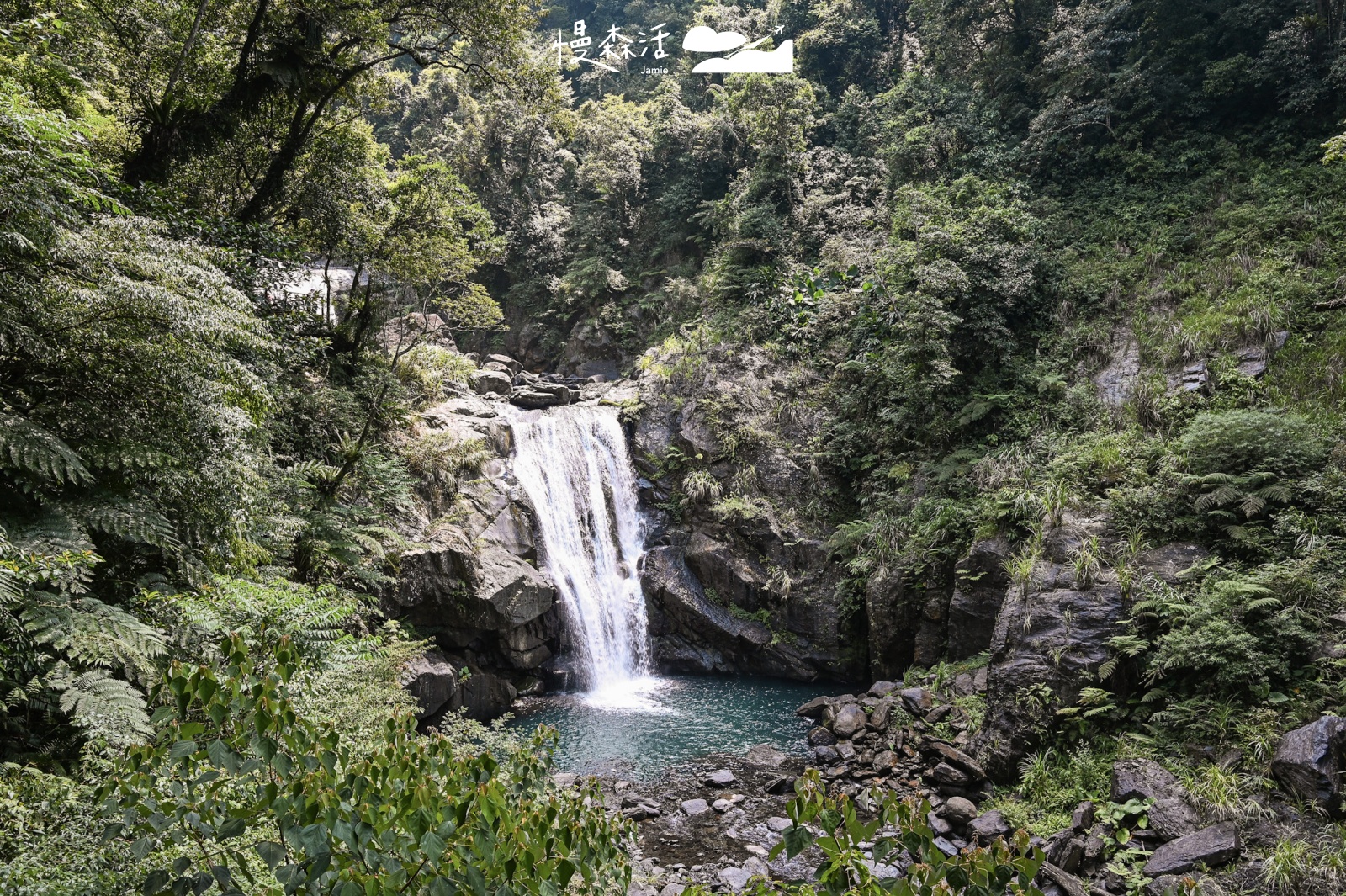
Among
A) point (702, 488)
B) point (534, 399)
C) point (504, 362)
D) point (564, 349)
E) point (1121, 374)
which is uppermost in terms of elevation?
point (564, 349)

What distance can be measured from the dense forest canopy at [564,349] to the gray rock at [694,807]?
2396mm

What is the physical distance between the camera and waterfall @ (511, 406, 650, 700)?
15117mm

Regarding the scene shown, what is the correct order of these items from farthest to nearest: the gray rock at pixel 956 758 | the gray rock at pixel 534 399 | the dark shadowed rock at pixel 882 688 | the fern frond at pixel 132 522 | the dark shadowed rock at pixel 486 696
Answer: the gray rock at pixel 534 399 < the dark shadowed rock at pixel 486 696 < the dark shadowed rock at pixel 882 688 < the gray rock at pixel 956 758 < the fern frond at pixel 132 522

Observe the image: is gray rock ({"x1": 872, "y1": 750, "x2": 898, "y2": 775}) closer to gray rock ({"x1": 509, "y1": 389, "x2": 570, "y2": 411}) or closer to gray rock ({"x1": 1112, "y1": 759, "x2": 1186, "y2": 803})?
gray rock ({"x1": 1112, "y1": 759, "x2": 1186, "y2": 803})

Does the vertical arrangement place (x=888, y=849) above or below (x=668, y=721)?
above

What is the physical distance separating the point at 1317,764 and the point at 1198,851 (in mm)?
1375

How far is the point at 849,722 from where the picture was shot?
1105cm

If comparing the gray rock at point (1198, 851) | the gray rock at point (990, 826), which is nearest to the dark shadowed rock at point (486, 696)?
the gray rock at point (990, 826)

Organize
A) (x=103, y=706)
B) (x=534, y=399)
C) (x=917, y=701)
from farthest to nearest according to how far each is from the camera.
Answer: (x=534, y=399) → (x=917, y=701) → (x=103, y=706)

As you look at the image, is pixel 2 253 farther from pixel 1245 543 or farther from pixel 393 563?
pixel 1245 543

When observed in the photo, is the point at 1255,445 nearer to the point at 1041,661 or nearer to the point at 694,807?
the point at 1041,661

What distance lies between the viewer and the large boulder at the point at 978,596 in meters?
11.0

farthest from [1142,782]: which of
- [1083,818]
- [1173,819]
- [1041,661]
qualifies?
[1041,661]

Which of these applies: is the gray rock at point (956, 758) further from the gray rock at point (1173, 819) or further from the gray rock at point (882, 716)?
the gray rock at point (1173, 819)
